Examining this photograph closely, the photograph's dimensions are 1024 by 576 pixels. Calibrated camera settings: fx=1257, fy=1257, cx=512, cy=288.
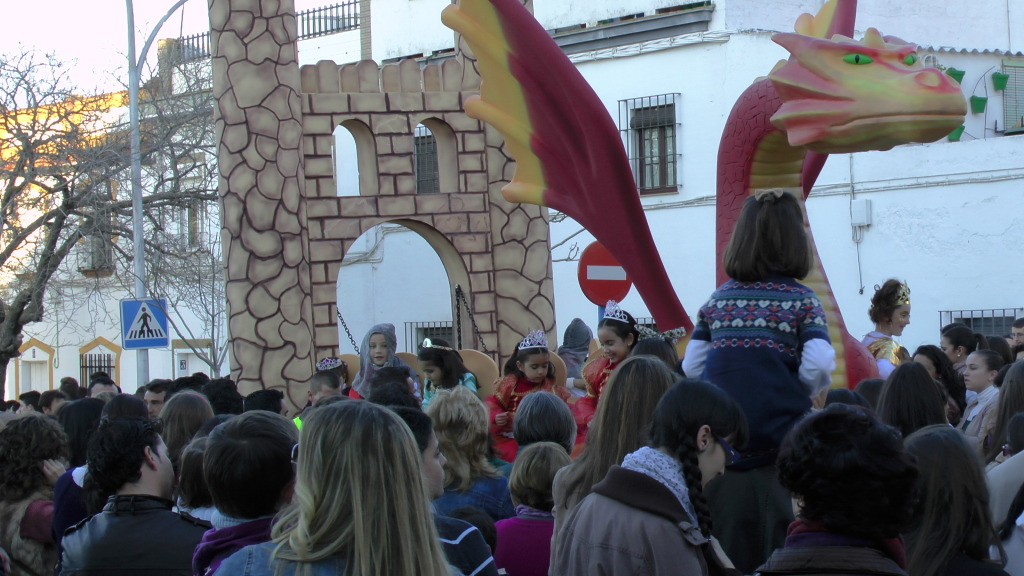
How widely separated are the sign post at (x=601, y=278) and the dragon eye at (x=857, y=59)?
3.10 metres

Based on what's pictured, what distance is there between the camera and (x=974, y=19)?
18.0 meters

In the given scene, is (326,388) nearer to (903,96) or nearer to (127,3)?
(903,96)

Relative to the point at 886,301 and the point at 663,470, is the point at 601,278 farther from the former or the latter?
the point at 663,470

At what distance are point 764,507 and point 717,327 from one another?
25.6 inches

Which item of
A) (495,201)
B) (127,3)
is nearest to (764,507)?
(495,201)

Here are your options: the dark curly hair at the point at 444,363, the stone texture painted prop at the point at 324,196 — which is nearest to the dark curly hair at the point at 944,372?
the dark curly hair at the point at 444,363

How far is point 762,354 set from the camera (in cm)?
381

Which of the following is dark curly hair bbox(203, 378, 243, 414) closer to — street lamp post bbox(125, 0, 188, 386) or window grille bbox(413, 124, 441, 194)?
street lamp post bbox(125, 0, 188, 386)

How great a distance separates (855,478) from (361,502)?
3.19 feet

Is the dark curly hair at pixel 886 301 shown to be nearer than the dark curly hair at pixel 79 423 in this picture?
No

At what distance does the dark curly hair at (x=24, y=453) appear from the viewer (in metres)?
4.53

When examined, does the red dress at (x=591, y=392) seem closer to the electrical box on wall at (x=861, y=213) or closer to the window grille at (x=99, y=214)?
the electrical box on wall at (x=861, y=213)

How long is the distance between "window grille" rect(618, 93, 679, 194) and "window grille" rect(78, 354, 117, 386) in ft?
39.6

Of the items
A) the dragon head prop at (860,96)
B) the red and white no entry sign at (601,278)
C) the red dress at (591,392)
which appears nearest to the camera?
the dragon head prop at (860,96)
